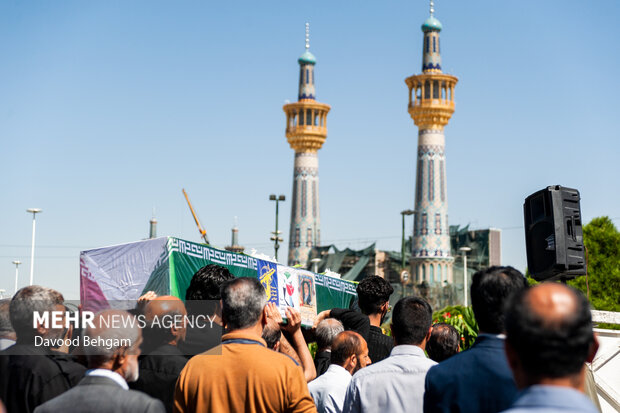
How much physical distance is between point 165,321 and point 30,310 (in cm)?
74

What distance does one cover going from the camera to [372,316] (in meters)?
6.48

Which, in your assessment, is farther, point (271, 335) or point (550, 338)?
point (271, 335)

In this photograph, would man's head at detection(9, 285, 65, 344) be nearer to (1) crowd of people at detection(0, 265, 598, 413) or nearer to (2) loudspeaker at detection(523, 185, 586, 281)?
(1) crowd of people at detection(0, 265, 598, 413)

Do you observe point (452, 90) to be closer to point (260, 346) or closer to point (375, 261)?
point (375, 261)

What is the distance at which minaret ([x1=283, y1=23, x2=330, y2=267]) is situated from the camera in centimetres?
6469

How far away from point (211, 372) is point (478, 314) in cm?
131

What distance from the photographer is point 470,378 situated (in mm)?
3514

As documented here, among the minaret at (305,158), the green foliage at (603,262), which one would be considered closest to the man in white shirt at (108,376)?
the green foliage at (603,262)

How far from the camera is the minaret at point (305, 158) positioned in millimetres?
64688

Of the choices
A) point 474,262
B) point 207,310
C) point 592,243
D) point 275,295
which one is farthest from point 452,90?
point 207,310

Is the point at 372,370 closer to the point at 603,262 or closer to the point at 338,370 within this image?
the point at 338,370

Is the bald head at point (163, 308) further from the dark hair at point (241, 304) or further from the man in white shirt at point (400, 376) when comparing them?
the man in white shirt at point (400, 376)

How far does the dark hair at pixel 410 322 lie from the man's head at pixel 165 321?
4.03 feet

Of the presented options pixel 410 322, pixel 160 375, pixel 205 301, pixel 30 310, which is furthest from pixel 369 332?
pixel 30 310
